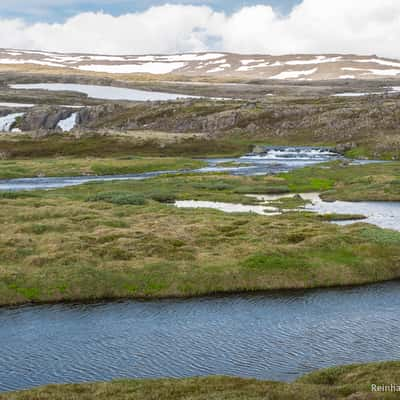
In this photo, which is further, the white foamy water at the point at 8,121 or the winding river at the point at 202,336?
the white foamy water at the point at 8,121

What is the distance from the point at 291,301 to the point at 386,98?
525ft

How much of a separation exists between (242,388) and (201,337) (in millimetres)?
7652

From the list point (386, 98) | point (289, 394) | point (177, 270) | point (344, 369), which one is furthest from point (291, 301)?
point (386, 98)

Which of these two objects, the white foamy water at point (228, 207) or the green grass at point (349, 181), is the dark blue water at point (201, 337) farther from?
the green grass at point (349, 181)

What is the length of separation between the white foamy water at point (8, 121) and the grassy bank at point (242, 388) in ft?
544

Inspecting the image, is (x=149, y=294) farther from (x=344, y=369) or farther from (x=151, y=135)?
(x=151, y=135)

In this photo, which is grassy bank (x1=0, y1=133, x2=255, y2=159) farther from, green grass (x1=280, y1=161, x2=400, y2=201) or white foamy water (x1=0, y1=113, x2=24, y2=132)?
white foamy water (x1=0, y1=113, x2=24, y2=132)

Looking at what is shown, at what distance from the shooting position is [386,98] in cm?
18350

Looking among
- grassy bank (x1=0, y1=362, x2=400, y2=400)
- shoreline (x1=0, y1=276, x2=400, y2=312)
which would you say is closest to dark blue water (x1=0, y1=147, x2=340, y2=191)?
shoreline (x1=0, y1=276, x2=400, y2=312)

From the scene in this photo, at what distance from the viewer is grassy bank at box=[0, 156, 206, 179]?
4050 inches

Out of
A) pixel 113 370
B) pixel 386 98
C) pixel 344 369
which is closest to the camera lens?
pixel 344 369

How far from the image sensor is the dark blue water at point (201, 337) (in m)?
26.0

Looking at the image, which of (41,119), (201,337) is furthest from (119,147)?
(201,337)

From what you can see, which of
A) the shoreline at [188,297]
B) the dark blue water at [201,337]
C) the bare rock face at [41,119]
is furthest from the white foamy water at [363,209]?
the bare rock face at [41,119]
